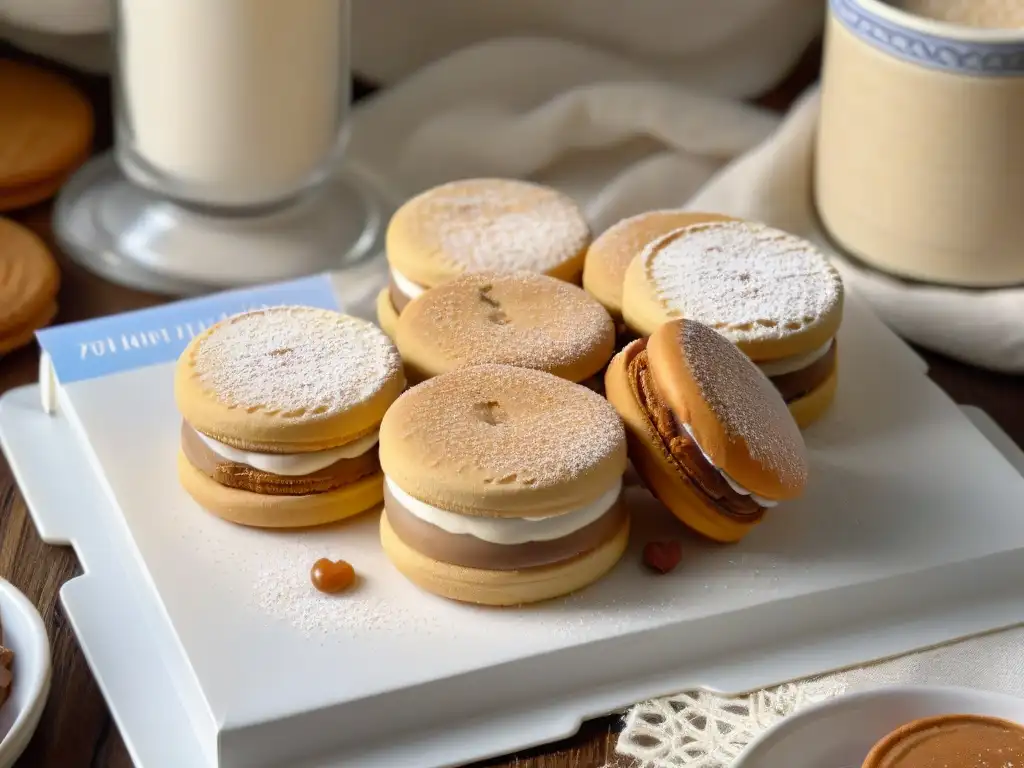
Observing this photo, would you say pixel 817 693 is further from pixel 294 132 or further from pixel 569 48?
→ pixel 569 48

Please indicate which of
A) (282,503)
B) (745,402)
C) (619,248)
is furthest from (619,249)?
(282,503)

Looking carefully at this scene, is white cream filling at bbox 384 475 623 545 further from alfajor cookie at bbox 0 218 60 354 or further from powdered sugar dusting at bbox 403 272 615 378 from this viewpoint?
alfajor cookie at bbox 0 218 60 354

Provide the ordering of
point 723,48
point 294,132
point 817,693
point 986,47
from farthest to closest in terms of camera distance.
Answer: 1. point 723,48
2. point 294,132
3. point 986,47
4. point 817,693

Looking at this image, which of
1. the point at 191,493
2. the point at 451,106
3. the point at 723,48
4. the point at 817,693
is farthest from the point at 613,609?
the point at 723,48

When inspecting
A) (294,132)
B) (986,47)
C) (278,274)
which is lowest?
(278,274)

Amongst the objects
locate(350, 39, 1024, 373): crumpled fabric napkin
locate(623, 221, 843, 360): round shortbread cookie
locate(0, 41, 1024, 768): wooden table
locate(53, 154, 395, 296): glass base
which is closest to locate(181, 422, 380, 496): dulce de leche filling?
locate(0, 41, 1024, 768): wooden table

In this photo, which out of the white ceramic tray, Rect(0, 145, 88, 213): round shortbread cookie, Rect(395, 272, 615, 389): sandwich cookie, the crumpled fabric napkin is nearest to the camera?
the white ceramic tray
